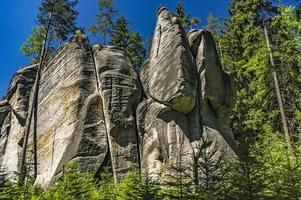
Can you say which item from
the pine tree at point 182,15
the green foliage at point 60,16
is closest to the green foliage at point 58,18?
the green foliage at point 60,16

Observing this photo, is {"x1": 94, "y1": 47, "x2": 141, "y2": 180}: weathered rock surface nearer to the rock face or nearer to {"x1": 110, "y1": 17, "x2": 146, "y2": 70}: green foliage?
the rock face

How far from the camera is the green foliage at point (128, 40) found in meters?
34.2

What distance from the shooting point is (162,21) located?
20.4m

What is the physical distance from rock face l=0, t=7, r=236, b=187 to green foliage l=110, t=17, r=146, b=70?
12.5 meters

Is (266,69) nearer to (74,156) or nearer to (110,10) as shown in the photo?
(74,156)

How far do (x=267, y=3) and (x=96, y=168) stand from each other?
15735 millimetres

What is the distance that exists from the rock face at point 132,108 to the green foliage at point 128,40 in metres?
→ 12.5

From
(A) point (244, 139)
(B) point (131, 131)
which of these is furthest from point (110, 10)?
(A) point (244, 139)

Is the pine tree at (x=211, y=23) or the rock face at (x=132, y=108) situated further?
the pine tree at (x=211, y=23)

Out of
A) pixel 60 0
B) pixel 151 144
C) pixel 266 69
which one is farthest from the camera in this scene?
pixel 60 0

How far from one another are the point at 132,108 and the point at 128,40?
1710cm

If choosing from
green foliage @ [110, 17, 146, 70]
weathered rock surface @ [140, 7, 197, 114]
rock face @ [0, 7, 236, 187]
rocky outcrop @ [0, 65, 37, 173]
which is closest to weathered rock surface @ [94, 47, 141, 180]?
rock face @ [0, 7, 236, 187]

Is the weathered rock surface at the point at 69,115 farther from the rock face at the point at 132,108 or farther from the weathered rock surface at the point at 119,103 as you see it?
the weathered rock surface at the point at 119,103

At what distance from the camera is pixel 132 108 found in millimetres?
18906
